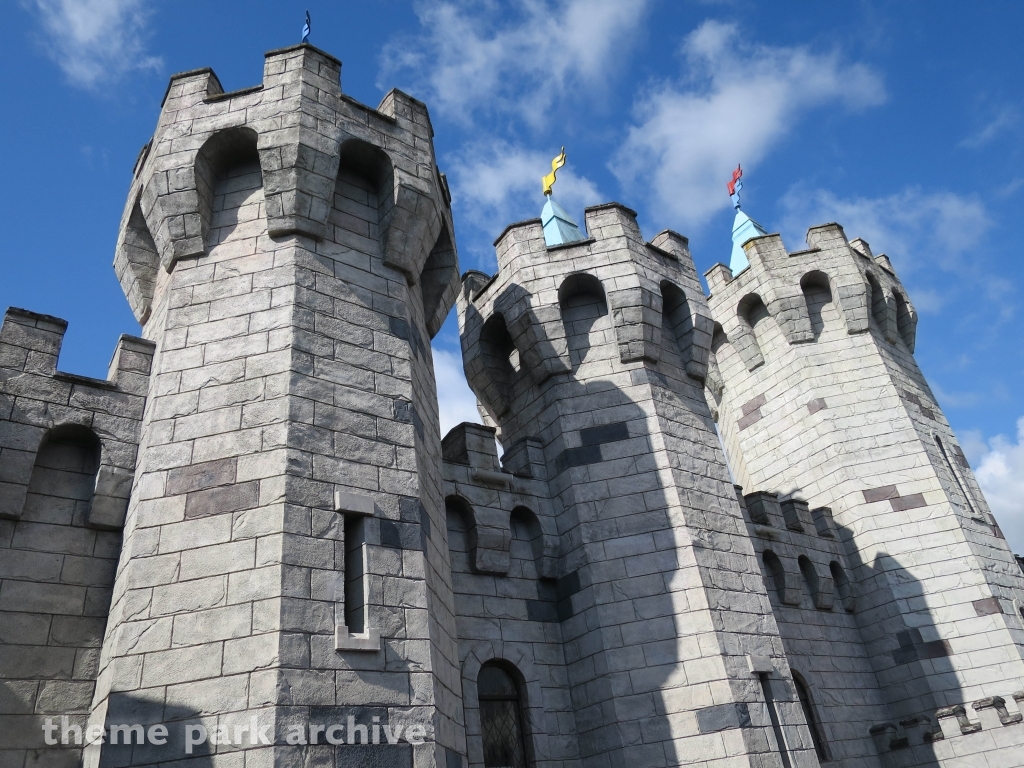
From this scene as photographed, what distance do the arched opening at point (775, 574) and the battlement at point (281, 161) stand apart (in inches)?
332

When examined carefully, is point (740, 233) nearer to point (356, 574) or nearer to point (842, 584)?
point (842, 584)

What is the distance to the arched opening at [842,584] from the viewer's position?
1552 cm

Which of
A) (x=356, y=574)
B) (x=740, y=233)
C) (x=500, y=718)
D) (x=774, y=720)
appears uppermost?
(x=740, y=233)

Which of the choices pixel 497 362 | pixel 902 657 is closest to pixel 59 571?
pixel 497 362

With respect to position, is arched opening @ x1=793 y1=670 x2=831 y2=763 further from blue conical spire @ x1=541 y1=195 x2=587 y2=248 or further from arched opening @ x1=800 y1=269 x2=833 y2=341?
blue conical spire @ x1=541 y1=195 x2=587 y2=248

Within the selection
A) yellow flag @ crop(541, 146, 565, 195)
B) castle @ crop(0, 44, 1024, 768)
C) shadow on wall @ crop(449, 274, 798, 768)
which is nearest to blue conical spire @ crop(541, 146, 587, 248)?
yellow flag @ crop(541, 146, 565, 195)

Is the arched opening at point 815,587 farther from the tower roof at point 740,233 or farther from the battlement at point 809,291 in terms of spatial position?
the tower roof at point 740,233

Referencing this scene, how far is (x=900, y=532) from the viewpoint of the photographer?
50.6ft

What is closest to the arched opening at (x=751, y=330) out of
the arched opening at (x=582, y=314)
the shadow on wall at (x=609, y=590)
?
the shadow on wall at (x=609, y=590)

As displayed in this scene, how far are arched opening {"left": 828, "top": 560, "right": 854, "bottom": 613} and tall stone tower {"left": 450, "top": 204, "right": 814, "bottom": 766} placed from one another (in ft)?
16.4

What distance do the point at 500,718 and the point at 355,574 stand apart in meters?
3.73

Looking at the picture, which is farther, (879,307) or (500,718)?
(879,307)

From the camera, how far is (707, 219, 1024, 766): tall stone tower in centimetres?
1388

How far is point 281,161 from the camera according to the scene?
31.3 ft
